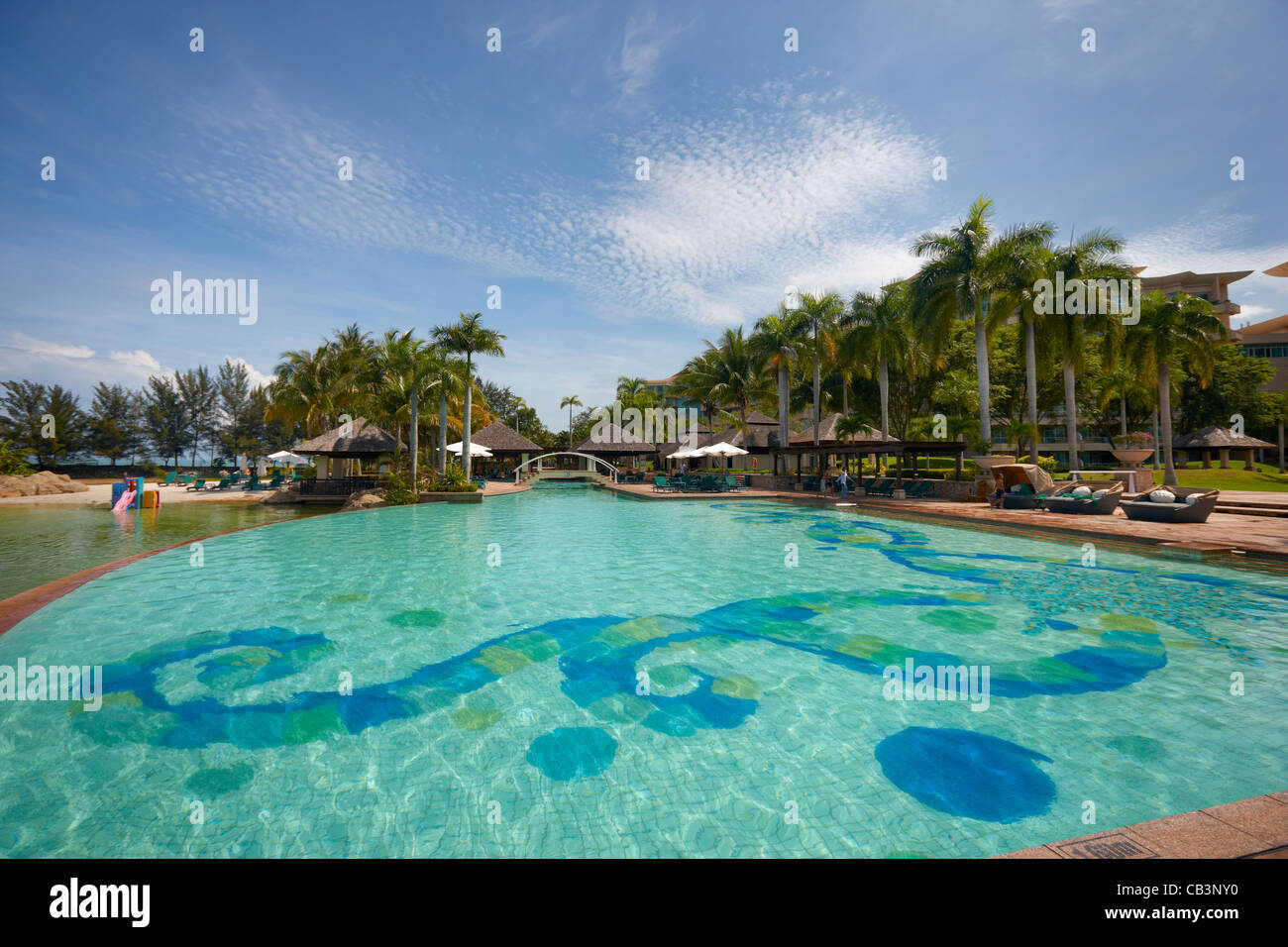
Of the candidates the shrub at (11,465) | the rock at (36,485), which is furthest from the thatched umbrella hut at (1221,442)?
the shrub at (11,465)

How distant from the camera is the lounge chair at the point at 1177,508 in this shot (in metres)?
13.0

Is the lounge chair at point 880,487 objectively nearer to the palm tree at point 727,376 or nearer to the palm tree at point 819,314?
the palm tree at point 819,314

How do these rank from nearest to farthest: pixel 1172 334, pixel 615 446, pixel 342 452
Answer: pixel 1172 334 → pixel 342 452 → pixel 615 446

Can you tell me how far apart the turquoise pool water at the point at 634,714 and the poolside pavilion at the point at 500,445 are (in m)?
34.9

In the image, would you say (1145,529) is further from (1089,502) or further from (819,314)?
(819,314)

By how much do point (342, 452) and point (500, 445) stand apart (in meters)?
17.5

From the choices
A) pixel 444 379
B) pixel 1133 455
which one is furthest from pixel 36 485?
pixel 1133 455

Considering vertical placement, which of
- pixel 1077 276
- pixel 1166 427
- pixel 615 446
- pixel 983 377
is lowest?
pixel 1166 427

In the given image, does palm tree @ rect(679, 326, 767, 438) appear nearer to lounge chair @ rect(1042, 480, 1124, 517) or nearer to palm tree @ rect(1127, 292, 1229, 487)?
palm tree @ rect(1127, 292, 1229, 487)

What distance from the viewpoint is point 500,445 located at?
44781 mm

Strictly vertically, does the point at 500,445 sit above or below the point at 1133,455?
above

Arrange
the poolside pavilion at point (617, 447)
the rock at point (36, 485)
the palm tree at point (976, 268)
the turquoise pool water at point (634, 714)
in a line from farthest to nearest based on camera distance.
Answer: the poolside pavilion at point (617, 447), the rock at point (36, 485), the palm tree at point (976, 268), the turquoise pool water at point (634, 714)

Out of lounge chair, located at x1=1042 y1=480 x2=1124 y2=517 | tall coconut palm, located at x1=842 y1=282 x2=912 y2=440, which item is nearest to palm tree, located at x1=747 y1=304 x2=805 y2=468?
tall coconut palm, located at x1=842 y1=282 x2=912 y2=440

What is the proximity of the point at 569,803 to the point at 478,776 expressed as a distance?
0.76 meters
